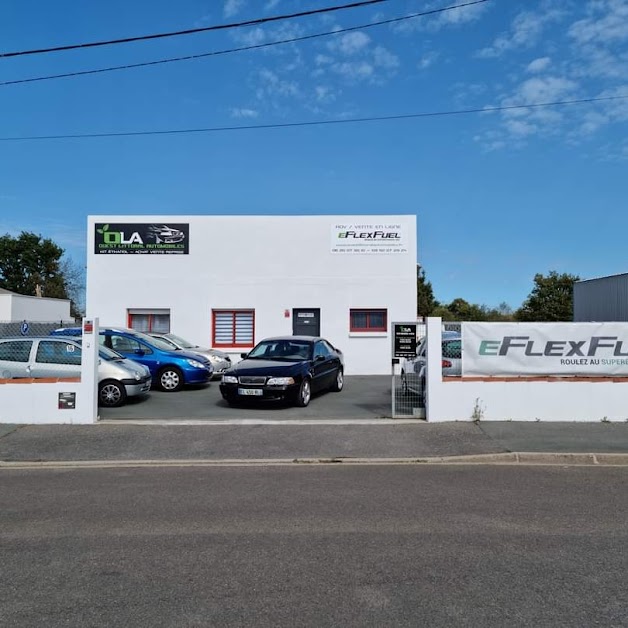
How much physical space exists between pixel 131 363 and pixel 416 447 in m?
7.56

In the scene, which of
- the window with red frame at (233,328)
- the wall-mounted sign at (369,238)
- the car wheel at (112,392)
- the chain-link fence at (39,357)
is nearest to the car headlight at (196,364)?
the car wheel at (112,392)

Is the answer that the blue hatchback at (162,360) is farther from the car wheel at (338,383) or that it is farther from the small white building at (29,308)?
the small white building at (29,308)

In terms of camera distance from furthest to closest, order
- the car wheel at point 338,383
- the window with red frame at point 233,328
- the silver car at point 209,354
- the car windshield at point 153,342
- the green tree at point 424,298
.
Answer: the green tree at point 424,298 < the window with red frame at point 233,328 < the silver car at point 209,354 < the car windshield at point 153,342 < the car wheel at point 338,383

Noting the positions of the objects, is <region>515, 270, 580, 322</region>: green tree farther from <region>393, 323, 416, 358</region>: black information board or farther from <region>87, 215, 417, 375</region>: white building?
<region>393, 323, 416, 358</region>: black information board

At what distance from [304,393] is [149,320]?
1075 centimetres

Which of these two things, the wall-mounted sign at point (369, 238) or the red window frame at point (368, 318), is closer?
the wall-mounted sign at point (369, 238)

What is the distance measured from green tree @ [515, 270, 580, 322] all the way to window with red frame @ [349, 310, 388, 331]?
27027 millimetres

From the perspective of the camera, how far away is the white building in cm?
2147

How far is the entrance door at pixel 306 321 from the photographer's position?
71.0 feet

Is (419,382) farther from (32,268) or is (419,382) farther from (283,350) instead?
(32,268)

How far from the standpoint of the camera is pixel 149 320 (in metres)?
22.0

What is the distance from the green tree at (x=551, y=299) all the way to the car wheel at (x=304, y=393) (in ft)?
116

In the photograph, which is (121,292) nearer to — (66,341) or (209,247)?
(209,247)

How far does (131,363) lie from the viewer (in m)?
13.9
